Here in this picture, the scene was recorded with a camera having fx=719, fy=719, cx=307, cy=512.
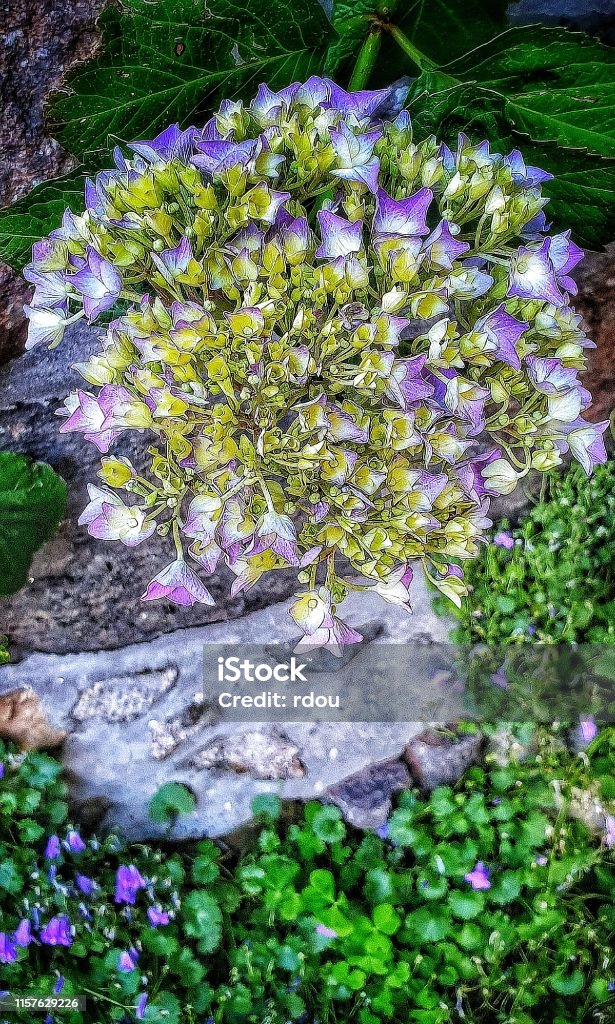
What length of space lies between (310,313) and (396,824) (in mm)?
952

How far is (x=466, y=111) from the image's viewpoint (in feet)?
2.37

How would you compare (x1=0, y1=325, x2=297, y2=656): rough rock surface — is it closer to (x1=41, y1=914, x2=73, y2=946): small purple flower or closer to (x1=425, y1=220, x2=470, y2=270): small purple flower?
(x1=41, y1=914, x2=73, y2=946): small purple flower

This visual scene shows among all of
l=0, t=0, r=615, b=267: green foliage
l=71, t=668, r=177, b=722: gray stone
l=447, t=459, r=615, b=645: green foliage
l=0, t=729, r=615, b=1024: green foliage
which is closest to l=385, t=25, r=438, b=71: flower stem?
l=0, t=0, r=615, b=267: green foliage

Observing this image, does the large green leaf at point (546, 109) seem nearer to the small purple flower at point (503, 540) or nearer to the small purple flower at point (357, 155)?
the small purple flower at point (357, 155)

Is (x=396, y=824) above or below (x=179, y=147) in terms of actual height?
below

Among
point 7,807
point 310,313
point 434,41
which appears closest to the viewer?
point 310,313

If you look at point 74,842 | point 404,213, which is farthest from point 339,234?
point 74,842

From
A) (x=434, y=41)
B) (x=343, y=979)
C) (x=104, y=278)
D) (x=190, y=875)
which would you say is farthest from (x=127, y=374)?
(x=343, y=979)

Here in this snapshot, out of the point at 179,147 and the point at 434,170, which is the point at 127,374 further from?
the point at 434,170

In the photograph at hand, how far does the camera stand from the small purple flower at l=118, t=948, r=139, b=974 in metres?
1.10

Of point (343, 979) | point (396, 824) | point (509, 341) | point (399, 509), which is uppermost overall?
point (509, 341)

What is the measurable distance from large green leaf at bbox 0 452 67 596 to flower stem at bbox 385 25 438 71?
2.28 ft

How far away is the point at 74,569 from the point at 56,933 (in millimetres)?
552

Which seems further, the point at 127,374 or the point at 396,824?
the point at 396,824
